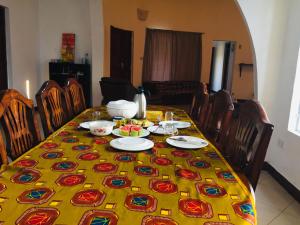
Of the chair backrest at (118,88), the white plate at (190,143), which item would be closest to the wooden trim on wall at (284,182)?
the white plate at (190,143)

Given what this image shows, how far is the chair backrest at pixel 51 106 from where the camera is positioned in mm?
1897

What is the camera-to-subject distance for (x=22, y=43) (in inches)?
220

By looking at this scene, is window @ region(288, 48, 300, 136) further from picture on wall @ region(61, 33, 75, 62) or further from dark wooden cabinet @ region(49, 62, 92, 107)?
picture on wall @ region(61, 33, 75, 62)

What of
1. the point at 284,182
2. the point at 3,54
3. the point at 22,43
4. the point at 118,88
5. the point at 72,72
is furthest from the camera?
the point at 72,72

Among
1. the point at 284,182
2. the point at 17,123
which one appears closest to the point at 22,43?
the point at 17,123

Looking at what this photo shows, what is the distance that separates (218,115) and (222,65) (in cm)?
732

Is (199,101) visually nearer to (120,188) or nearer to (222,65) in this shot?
(120,188)

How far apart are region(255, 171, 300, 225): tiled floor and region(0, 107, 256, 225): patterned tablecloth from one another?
1228 millimetres

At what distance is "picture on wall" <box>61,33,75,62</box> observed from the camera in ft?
20.1

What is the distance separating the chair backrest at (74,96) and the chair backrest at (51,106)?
143 mm

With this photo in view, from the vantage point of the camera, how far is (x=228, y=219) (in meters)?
0.83

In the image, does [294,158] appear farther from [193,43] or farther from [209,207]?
[193,43]

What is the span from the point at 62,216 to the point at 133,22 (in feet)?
22.6

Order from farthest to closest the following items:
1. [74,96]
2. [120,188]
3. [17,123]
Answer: [74,96], [17,123], [120,188]
